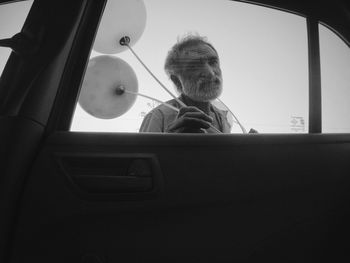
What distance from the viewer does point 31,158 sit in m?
0.84

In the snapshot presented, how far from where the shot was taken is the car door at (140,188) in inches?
31.6

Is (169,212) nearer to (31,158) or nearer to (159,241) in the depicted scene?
(159,241)

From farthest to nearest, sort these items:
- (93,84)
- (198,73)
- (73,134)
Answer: (198,73) → (93,84) → (73,134)

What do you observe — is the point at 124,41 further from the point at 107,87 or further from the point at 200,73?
the point at 200,73

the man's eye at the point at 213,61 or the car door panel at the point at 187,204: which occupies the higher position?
the man's eye at the point at 213,61

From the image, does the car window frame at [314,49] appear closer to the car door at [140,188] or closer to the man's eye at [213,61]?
the car door at [140,188]

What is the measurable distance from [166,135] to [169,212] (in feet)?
0.87

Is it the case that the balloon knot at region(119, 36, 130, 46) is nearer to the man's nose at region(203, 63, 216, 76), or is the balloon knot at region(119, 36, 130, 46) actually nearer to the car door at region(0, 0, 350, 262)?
the car door at region(0, 0, 350, 262)

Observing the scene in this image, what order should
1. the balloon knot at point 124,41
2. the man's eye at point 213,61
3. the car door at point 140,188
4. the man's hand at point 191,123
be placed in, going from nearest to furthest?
the car door at point 140,188 → the man's hand at point 191,123 → the balloon knot at point 124,41 → the man's eye at point 213,61

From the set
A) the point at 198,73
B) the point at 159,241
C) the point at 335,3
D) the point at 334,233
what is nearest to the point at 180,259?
the point at 159,241

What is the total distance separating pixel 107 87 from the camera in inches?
43.6

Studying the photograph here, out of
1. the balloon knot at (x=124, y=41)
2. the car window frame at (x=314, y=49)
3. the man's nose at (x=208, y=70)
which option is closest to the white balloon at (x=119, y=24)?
the balloon knot at (x=124, y=41)

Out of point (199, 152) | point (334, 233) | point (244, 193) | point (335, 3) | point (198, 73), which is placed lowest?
point (334, 233)

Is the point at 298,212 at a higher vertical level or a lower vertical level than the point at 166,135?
lower
